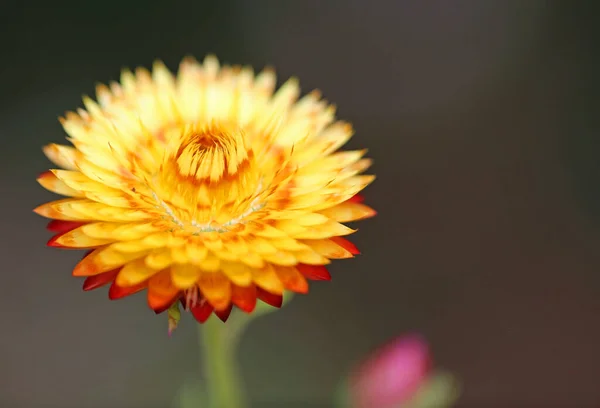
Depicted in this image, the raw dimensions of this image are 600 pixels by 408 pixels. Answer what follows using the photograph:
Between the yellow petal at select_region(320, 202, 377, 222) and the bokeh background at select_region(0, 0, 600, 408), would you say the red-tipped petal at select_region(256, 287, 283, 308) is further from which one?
the bokeh background at select_region(0, 0, 600, 408)

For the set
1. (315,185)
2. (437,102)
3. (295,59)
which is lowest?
(315,185)

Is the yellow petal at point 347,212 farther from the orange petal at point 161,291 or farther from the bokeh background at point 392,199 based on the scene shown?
the bokeh background at point 392,199

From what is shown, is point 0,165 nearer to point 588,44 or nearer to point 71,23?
point 71,23

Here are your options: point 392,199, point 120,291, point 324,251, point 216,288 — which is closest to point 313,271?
point 324,251

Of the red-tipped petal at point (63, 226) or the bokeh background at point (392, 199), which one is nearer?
the red-tipped petal at point (63, 226)

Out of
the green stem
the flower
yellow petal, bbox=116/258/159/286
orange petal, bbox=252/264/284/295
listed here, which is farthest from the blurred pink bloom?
yellow petal, bbox=116/258/159/286

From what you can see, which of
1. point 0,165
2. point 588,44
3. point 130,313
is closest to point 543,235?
point 588,44

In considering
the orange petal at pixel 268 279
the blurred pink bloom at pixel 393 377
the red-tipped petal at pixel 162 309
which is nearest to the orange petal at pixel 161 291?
the red-tipped petal at pixel 162 309

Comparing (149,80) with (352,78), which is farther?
(352,78)
